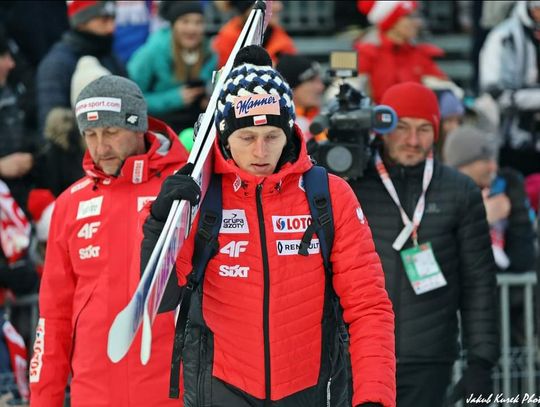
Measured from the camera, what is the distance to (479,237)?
6863 millimetres

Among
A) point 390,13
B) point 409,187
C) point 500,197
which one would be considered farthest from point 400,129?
point 390,13

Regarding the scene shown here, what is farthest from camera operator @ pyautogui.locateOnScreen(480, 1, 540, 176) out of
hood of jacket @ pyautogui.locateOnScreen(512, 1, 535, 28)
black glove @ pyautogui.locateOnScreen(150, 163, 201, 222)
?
black glove @ pyautogui.locateOnScreen(150, 163, 201, 222)

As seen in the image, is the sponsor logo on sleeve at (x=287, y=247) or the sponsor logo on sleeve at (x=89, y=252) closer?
Result: the sponsor logo on sleeve at (x=287, y=247)

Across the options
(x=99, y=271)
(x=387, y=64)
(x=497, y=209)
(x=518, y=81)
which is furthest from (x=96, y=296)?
(x=518, y=81)

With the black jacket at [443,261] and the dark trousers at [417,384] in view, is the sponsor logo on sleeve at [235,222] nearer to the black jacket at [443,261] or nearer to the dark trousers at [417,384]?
the black jacket at [443,261]

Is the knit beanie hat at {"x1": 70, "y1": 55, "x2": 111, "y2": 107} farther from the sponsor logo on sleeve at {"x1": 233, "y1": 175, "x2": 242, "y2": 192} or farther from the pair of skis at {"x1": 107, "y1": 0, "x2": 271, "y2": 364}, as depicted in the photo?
the sponsor logo on sleeve at {"x1": 233, "y1": 175, "x2": 242, "y2": 192}

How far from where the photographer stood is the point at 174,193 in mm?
4824

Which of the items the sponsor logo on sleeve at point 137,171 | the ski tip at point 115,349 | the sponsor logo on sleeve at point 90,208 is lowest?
the ski tip at point 115,349

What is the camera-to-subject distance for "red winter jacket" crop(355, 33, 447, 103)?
33.9ft

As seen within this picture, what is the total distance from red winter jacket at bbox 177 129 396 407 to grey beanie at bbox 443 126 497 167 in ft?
12.3

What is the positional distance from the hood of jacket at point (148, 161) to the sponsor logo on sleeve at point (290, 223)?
3.86ft

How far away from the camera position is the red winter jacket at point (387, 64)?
10320 millimetres

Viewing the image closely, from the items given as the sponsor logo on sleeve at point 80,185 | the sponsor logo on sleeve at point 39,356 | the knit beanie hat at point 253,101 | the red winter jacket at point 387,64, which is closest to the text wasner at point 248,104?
the knit beanie hat at point 253,101

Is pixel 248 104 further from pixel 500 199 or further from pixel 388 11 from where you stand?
pixel 388 11
